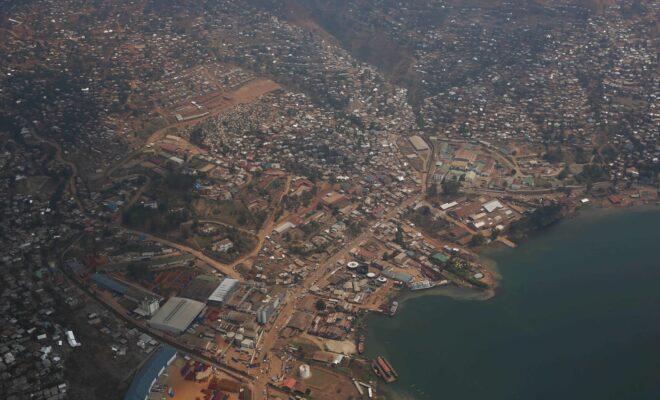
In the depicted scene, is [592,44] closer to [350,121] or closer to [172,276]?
[350,121]

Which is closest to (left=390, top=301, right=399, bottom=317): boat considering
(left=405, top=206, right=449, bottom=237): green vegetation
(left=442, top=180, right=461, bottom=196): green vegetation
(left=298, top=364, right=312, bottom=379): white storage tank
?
(left=298, top=364, right=312, bottom=379): white storage tank

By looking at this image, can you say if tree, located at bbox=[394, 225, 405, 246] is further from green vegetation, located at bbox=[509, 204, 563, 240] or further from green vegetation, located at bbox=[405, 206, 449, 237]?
green vegetation, located at bbox=[509, 204, 563, 240]

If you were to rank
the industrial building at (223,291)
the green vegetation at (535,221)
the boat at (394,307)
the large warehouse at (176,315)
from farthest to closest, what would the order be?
the green vegetation at (535,221)
the boat at (394,307)
the industrial building at (223,291)
the large warehouse at (176,315)

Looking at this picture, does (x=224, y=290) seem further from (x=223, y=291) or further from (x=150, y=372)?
(x=150, y=372)

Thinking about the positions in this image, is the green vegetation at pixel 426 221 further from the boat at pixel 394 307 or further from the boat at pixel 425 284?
the boat at pixel 394 307

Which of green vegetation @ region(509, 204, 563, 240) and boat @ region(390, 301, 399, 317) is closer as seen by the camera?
boat @ region(390, 301, 399, 317)

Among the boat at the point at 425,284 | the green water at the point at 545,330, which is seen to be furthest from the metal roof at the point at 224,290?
the boat at the point at 425,284
